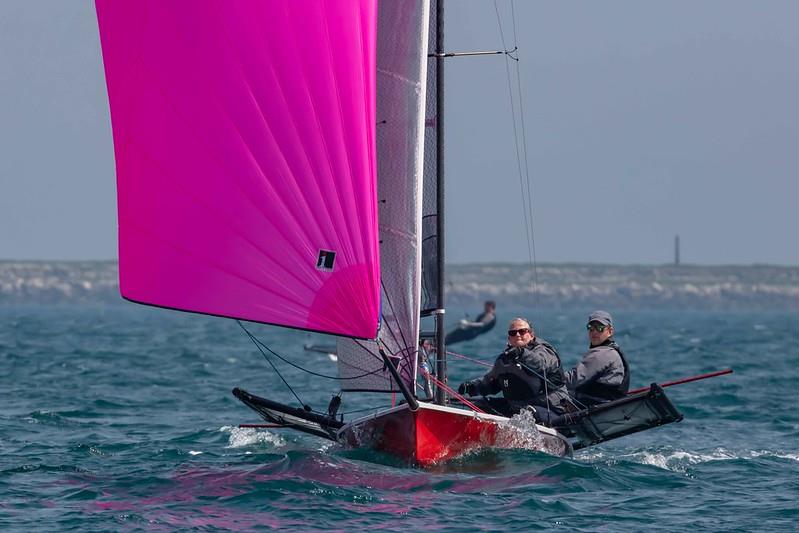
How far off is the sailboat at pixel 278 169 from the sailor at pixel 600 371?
1024 millimetres

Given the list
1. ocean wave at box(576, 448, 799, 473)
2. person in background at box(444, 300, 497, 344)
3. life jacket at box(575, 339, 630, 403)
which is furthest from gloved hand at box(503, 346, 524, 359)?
person in background at box(444, 300, 497, 344)

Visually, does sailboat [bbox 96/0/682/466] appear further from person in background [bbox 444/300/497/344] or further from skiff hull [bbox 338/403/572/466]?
person in background [bbox 444/300/497/344]

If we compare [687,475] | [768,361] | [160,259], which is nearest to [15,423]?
[160,259]

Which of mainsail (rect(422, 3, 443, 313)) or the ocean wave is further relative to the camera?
the ocean wave

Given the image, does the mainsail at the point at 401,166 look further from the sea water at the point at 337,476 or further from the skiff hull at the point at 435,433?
the sea water at the point at 337,476

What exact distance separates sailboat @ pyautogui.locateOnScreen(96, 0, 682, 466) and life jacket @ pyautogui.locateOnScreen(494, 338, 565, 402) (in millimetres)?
581

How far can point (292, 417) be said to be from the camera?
54.2ft

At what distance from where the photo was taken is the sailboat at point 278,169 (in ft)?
45.5

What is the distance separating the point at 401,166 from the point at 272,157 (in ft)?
5.60

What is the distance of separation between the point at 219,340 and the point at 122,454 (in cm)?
3648

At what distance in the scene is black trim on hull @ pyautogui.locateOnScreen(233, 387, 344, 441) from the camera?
15977 mm

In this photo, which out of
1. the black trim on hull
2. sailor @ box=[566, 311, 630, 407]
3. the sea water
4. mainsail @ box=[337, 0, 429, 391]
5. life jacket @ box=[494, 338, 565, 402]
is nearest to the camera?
the sea water

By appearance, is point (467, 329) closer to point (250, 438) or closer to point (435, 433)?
point (250, 438)

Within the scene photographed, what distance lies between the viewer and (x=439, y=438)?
14328mm
